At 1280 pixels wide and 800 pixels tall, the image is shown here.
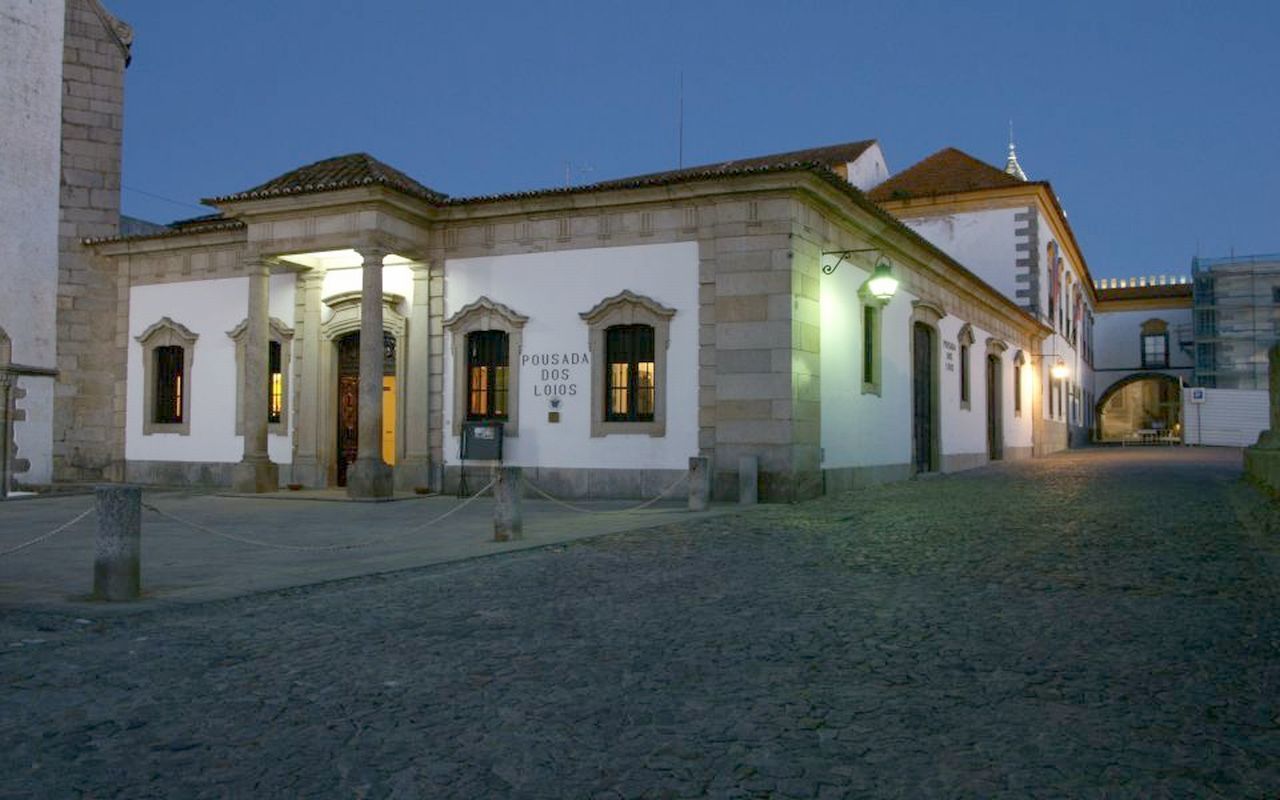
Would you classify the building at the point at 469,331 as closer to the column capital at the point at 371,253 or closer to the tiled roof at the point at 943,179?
the column capital at the point at 371,253

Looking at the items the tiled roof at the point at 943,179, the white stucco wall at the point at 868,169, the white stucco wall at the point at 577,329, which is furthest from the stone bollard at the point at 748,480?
the tiled roof at the point at 943,179

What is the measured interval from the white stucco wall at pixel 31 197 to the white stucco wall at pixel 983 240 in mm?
25568

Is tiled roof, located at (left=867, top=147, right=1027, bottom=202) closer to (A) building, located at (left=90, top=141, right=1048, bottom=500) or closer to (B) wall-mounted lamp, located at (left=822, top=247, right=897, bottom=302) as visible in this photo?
(A) building, located at (left=90, top=141, right=1048, bottom=500)

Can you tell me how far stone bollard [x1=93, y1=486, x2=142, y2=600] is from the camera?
6.70 m

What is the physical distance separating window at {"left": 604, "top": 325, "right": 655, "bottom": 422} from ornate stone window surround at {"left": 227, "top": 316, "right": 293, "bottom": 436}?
634 cm

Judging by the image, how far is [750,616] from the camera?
6141 mm

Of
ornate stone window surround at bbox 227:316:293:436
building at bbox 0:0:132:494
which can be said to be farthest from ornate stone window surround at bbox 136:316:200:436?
ornate stone window surround at bbox 227:316:293:436

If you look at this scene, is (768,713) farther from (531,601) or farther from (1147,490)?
(1147,490)

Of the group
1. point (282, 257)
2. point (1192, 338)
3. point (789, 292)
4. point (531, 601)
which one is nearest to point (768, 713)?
point (531, 601)

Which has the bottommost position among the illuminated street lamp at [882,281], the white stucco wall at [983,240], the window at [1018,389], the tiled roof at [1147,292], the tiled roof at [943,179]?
the window at [1018,389]

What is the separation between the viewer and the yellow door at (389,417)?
1802 cm

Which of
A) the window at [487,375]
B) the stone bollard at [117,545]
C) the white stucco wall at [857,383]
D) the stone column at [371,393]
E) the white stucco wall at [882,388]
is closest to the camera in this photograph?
the stone bollard at [117,545]

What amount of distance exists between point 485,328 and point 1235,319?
4880 centimetres

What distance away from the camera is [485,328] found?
1644cm
